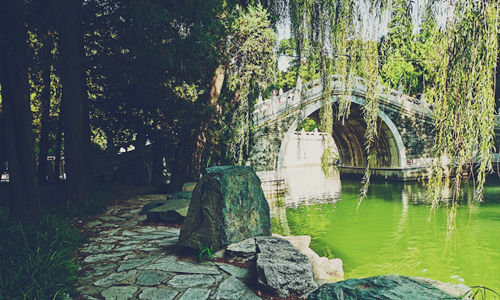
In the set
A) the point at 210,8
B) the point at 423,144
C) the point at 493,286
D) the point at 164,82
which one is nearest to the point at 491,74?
the point at 493,286

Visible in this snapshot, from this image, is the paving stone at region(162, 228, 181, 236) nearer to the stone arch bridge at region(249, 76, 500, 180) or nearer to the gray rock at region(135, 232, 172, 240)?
the gray rock at region(135, 232, 172, 240)

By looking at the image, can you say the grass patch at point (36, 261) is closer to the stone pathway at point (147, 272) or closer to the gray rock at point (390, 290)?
the stone pathway at point (147, 272)

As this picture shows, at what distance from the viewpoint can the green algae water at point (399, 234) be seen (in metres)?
5.55

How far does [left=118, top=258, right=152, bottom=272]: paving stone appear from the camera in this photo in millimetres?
3279

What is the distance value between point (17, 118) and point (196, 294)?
332 cm

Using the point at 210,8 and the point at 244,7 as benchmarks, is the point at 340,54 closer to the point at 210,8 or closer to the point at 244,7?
the point at 210,8

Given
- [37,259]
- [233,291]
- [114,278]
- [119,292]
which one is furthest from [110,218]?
[233,291]

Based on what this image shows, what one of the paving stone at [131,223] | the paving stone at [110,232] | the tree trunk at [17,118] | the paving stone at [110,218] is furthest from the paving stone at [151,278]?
the paving stone at [110,218]

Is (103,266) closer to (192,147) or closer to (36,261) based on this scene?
(36,261)

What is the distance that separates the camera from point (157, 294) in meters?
2.66

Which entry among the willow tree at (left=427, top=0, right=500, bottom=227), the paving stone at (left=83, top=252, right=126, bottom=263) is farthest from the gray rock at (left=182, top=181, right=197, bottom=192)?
the willow tree at (left=427, top=0, right=500, bottom=227)

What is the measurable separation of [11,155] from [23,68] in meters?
1.14

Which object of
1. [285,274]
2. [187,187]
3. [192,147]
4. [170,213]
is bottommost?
[285,274]

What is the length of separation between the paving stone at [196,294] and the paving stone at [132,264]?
0.90m
